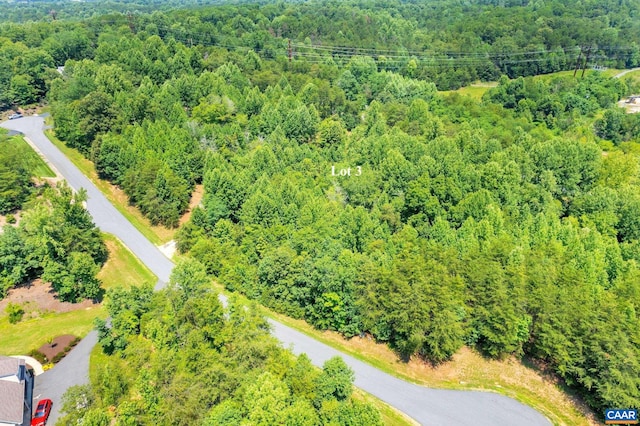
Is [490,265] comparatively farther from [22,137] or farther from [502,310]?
[22,137]

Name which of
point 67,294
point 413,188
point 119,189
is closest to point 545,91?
point 413,188

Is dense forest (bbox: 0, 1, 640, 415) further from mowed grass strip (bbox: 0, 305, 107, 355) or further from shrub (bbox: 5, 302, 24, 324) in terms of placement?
shrub (bbox: 5, 302, 24, 324)

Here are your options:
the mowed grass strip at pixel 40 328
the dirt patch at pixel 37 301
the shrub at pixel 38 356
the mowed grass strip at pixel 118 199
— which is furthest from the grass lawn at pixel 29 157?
the shrub at pixel 38 356

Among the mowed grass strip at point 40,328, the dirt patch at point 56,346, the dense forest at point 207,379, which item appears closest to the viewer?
the dense forest at point 207,379

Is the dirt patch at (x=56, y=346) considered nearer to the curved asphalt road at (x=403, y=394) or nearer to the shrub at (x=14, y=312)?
the curved asphalt road at (x=403, y=394)

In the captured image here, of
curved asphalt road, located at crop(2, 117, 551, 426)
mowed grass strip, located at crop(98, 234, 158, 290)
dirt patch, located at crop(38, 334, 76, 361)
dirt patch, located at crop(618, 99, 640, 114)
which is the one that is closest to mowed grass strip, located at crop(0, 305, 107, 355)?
dirt patch, located at crop(38, 334, 76, 361)
